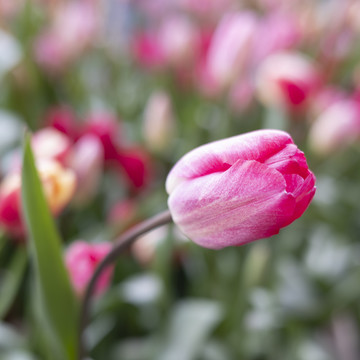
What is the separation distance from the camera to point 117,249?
217mm

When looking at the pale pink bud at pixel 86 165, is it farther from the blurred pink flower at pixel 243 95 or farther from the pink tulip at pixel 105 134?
the blurred pink flower at pixel 243 95

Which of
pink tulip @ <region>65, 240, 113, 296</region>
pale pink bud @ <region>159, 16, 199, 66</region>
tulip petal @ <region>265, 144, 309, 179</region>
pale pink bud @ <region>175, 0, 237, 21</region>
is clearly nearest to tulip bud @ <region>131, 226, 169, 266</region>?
pink tulip @ <region>65, 240, 113, 296</region>

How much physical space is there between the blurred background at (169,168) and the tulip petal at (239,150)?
11 centimetres

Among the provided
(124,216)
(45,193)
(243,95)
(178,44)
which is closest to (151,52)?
(178,44)

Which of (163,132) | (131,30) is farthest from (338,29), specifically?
(131,30)

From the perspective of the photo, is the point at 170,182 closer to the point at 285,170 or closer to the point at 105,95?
the point at 285,170

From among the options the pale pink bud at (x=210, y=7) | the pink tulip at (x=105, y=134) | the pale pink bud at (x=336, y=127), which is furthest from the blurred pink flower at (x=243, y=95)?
the pale pink bud at (x=210, y=7)

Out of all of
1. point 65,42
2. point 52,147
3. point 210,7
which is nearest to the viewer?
point 52,147

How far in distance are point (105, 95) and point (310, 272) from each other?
1.39 feet

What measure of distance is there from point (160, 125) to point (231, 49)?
4.4 inches

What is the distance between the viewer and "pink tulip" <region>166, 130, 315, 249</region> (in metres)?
0.17

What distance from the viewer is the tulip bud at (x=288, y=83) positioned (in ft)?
1.61

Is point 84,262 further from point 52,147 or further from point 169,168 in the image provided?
point 169,168

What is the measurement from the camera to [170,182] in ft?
0.70
